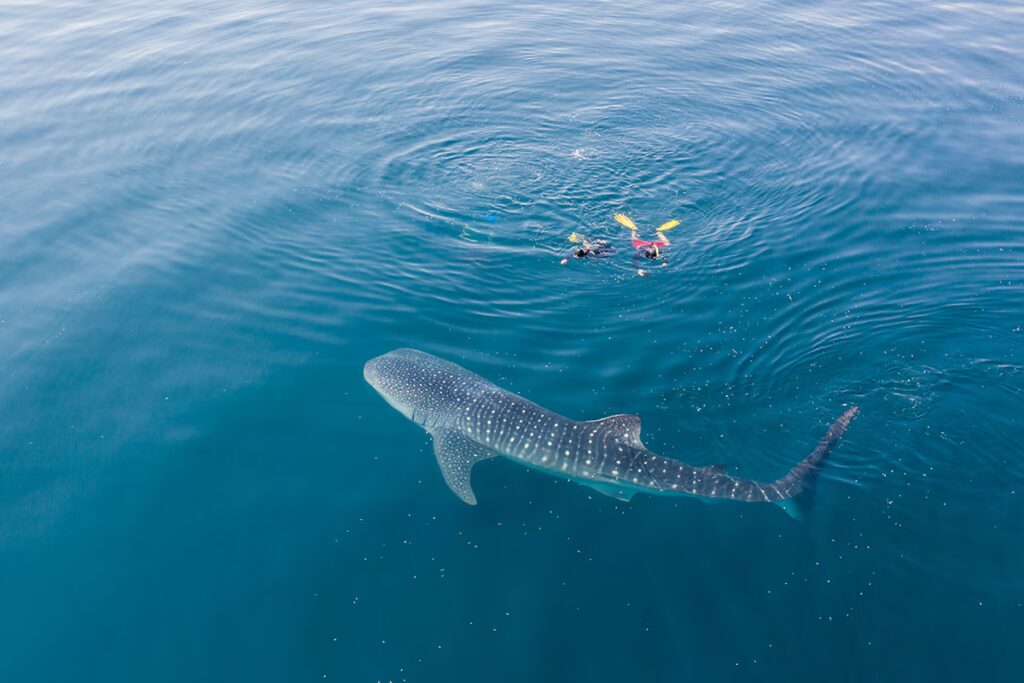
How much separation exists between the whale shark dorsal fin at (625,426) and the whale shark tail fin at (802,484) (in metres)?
2.62

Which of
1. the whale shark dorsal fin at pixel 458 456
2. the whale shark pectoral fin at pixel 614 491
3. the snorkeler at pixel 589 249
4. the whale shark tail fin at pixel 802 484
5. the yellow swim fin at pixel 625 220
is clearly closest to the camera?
the whale shark tail fin at pixel 802 484

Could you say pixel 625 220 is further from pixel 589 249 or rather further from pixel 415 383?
pixel 415 383

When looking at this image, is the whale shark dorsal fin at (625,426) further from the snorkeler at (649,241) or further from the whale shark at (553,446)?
the snorkeler at (649,241)

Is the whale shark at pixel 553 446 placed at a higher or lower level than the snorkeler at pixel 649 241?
lower

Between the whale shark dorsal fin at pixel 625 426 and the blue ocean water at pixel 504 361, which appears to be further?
the whale shark dorsal fin at pixel 625 426

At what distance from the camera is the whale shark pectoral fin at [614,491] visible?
11.9 m

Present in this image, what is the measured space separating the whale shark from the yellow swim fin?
25.3 ft

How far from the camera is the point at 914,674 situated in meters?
9.64

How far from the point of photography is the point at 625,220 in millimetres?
19188

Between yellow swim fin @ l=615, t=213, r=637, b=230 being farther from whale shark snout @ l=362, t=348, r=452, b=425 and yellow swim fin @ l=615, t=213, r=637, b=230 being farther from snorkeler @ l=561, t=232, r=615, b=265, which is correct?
whale shark snout @ l=362, t=348, r=452, b=425

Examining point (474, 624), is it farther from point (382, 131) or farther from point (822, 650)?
point (382, 131)

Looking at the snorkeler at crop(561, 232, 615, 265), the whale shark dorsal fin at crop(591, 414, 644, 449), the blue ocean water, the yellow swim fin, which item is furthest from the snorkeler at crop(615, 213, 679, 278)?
the whale shark dorsal fin at crop(591, 414, 644, 449)

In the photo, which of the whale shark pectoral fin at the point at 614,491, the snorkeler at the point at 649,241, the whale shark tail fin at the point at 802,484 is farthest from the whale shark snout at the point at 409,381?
the whale shark tail fin at the point at 802,484

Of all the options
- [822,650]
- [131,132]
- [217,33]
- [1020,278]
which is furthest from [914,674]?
[217,33]
